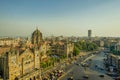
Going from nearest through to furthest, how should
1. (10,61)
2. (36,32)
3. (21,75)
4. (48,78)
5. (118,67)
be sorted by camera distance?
(10,61) → (21,75) → (48,78) → (118,67) → (36,32)

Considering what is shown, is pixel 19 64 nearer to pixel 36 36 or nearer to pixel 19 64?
pixel 19 64

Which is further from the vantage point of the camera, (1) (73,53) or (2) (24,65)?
(1) (73,53)

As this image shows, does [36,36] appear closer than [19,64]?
No

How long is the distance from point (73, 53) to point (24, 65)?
53786mm

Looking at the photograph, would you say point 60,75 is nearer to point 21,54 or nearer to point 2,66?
point 21,54

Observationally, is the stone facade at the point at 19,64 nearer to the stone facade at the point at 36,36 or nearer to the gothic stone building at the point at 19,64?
the gothic stone building at the point at 19,64

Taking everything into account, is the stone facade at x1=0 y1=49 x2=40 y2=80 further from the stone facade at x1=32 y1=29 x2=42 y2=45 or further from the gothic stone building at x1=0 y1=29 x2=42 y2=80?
the stone facade at x1=32 y1=29 x2=42 y2=45

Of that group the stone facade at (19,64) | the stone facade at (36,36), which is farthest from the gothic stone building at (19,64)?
the stone facade at (36,36)

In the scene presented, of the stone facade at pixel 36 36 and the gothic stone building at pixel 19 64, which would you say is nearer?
the gothic stone building at pixel 19 64

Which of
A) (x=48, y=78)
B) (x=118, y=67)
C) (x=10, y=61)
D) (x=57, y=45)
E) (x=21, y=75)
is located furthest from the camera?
(x=57, y=45)

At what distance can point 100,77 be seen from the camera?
2080 inches

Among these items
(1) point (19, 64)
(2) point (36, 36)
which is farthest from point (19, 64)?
(2) point (36, 36)

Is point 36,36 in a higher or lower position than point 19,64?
higher

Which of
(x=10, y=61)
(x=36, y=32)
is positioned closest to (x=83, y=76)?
(x=10, y=61)
